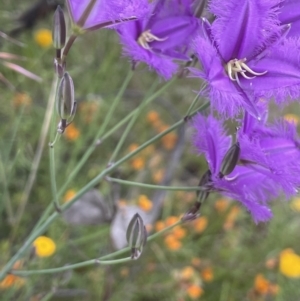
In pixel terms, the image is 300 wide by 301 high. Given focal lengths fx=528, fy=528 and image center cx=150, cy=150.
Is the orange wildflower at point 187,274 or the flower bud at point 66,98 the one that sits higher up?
the flower bud at point 66,98

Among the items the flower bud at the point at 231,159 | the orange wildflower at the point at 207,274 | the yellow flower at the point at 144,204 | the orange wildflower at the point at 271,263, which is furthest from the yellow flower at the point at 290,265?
the flower bud at the point at 231,159

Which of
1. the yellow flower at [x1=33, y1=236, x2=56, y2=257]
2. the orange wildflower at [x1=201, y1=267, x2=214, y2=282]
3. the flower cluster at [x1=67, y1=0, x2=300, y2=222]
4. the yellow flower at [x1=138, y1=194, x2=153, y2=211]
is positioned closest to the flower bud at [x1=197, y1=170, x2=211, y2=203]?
the flower cluster at [x1=67, y1=0, x2=300, y2=222]

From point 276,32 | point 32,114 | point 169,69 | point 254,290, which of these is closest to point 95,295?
point 254,290

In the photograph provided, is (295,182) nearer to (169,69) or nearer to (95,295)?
(169,69)

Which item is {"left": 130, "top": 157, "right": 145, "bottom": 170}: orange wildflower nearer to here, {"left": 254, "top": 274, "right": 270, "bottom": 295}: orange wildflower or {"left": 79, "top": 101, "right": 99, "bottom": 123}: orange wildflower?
{"left": 79, "top": 101, "right": 99, "bottom": 123}: orange wildflower

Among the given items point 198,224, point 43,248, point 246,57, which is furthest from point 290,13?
point 198,224

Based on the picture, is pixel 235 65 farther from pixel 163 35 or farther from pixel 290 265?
pixel 290 265

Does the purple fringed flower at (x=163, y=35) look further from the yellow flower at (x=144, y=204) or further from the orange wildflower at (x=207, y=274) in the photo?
the orange wildflower at (x=207, y=274)

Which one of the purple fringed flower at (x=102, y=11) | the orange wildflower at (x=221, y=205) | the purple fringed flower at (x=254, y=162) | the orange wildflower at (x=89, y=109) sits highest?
the purple fringed flower at (x=102, y=11)

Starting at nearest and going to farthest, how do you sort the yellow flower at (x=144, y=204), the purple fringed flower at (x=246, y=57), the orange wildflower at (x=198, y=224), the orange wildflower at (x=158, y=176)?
1. the purple fringed flower at (x=246, y=57)
2. the yellow flower at (x=144, y=204)
3. the orange wildflower at (x=198, y=224)
4. the orange wildflower at (x=158, y=176)
